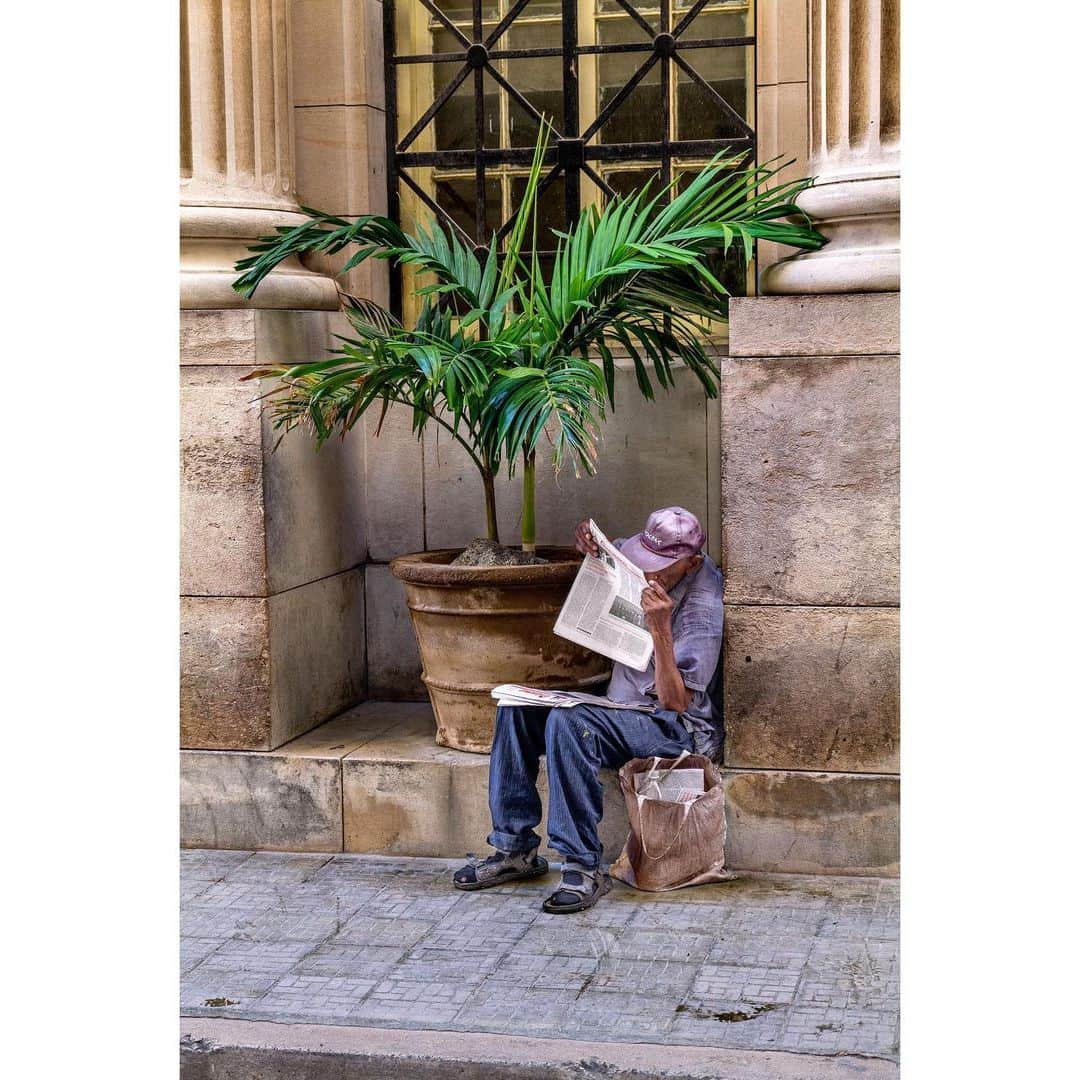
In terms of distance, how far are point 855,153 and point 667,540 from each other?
148cm

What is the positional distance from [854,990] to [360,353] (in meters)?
2.66

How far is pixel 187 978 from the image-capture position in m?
4.24

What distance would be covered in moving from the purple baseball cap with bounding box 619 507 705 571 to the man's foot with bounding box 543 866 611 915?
1.03 meters

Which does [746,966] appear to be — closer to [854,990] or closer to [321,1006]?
[854,990]

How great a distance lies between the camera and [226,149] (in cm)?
574

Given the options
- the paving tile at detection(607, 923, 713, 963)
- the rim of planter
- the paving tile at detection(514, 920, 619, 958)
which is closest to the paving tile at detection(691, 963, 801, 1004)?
the paving tile at detection(607, 923, 713, 963)

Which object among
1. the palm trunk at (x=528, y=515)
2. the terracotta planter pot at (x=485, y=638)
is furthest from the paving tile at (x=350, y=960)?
the palm trunk at (x=528, y=515)

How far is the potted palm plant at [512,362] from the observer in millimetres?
5031

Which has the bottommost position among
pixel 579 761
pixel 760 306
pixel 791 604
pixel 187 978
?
pixel 187 978

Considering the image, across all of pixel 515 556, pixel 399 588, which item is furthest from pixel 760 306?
pixel 399 588

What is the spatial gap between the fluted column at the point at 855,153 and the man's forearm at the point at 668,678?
51.2 inches

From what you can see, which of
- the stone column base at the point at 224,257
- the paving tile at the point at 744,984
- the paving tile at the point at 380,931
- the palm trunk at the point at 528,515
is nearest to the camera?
the paving tile at the point at 744,984

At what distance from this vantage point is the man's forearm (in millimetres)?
4918

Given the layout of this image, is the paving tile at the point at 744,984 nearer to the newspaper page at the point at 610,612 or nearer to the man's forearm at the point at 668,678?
the man's forearm at the point at 668,678
